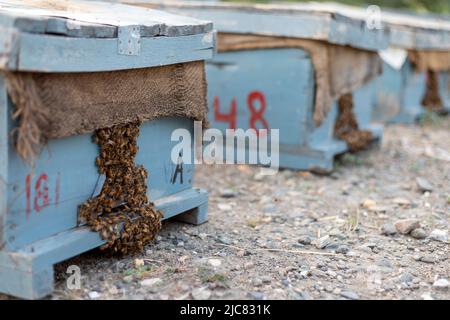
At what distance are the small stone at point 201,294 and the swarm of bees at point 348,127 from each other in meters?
2.71

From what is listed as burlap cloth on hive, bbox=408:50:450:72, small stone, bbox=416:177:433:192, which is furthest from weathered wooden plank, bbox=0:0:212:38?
burlap cloth on hive, bbox=408:50:450:72

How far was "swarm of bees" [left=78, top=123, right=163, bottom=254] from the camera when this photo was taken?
10.0ft

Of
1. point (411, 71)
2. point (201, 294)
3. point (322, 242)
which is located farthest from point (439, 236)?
point (411, 71)

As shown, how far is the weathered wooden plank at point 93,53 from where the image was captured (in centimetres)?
251

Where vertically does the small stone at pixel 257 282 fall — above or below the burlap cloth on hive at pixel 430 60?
below

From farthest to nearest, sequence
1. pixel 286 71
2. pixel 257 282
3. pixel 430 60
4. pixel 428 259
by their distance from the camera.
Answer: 1. pixel 430 60
2. pixel 286 71
3. pixel 428 259
4. pixel 257 282

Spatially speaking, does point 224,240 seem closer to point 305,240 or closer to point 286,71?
point 305,240

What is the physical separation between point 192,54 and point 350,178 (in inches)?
77.1

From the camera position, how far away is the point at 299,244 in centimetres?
358

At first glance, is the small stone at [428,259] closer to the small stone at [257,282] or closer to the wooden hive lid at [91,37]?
the small stone at [257,282]

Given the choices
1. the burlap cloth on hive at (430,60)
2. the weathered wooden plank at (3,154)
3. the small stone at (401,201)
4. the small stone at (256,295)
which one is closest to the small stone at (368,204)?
the small stone at (401,201)

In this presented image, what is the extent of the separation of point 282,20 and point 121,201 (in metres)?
2.09

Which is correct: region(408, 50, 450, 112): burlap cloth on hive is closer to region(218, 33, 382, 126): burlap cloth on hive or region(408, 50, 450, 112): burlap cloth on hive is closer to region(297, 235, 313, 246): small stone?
region(218, 33, 382, 126): burlap cloth on hive
